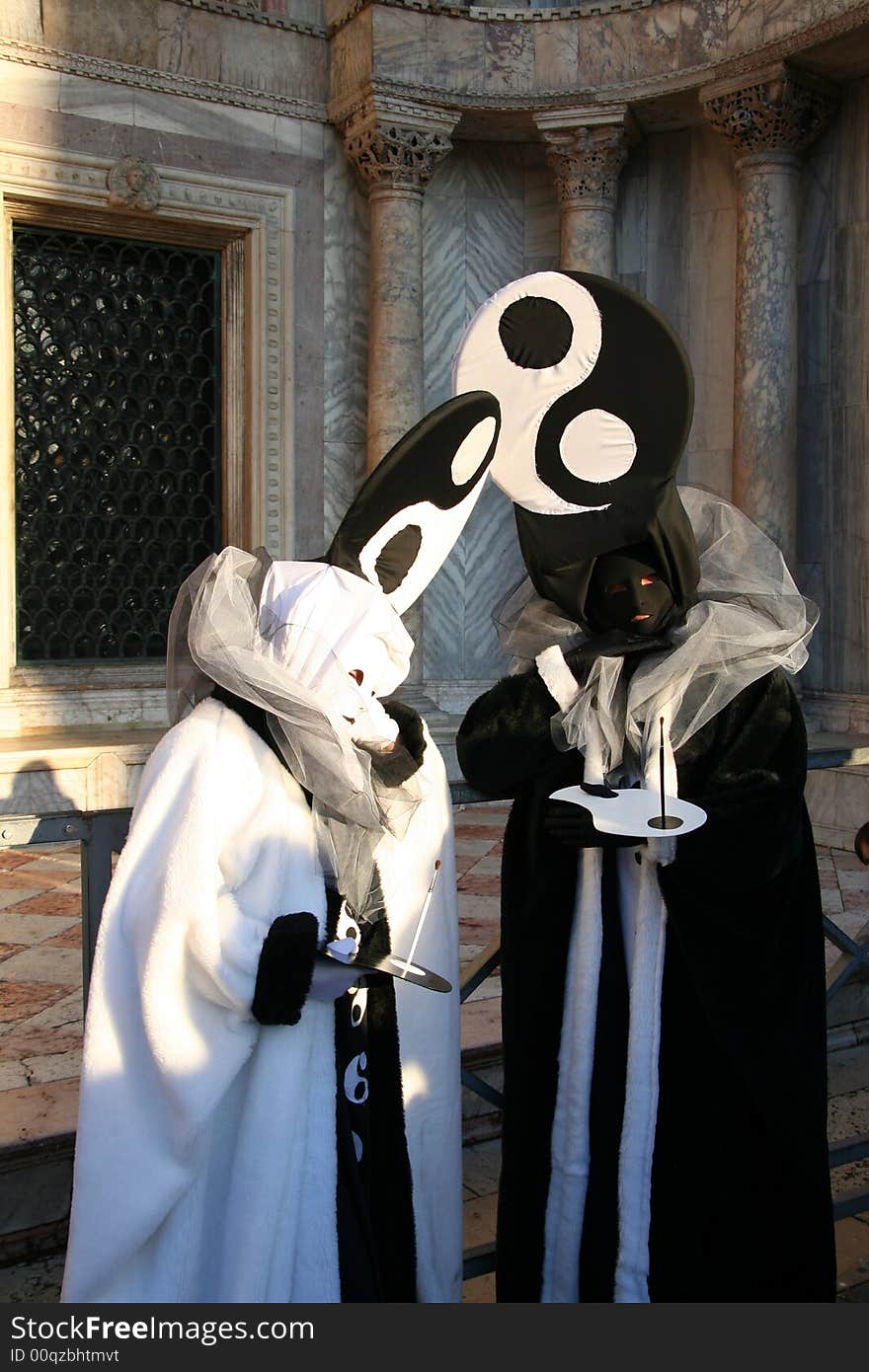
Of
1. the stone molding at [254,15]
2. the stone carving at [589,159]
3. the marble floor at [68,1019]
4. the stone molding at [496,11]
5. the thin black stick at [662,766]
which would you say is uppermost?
the stone molding at [496,11]

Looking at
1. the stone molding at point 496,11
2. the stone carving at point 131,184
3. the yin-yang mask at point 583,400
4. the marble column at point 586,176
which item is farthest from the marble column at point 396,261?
the yin-yang mask at point 583,400

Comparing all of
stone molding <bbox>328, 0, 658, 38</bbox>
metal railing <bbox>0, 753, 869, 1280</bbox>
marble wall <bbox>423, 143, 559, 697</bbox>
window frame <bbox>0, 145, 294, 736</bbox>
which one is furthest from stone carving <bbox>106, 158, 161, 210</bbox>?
metal railing <bbox>0, 753, 869, 1280</bbox>

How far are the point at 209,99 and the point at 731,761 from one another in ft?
24.3

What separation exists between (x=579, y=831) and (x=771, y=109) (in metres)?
6.76

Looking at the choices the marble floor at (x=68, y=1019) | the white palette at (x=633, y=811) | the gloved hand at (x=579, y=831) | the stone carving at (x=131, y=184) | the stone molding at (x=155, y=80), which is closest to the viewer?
the white palette at (x=633, y=811)

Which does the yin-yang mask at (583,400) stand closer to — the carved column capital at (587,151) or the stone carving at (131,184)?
the stone carving at (131,184)

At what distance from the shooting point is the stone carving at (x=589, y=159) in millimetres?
8539

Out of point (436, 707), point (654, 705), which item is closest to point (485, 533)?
point (436, 707)

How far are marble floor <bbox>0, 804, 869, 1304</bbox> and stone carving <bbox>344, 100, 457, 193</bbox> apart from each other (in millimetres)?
4456

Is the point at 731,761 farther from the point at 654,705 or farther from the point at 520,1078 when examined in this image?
the point at 520,1078

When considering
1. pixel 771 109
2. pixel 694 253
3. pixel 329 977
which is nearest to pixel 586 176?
pixel 694 253

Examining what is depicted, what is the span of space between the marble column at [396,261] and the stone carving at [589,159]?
74 cm

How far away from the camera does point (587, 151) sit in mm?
8594

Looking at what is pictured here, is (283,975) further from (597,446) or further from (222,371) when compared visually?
(222,371)
